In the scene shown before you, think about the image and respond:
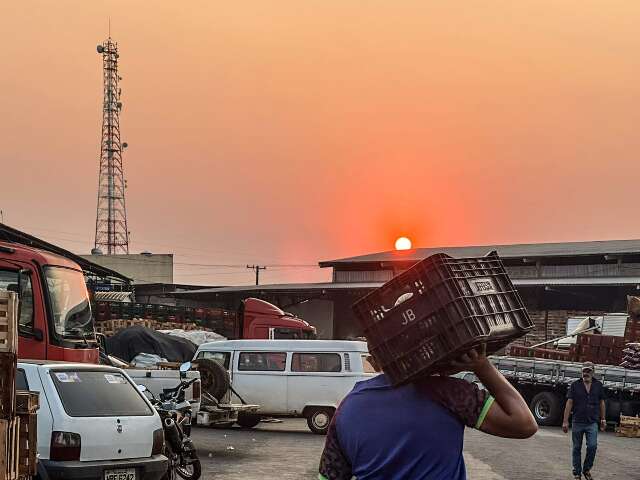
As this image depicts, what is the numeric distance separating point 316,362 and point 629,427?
8334 mm

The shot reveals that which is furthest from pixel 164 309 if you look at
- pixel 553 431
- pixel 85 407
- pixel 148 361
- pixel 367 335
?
pixel 367 335

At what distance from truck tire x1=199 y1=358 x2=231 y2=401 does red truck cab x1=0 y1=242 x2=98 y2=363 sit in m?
5.64

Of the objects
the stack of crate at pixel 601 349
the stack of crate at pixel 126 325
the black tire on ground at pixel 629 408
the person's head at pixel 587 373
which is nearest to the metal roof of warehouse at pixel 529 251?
the stack of crate at pixel 126 325

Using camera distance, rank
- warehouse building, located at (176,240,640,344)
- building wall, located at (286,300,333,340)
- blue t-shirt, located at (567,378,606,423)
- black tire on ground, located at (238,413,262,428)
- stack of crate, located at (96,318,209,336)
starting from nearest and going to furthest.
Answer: blue t-shirt, located at (567,378,606,423)
black tire on ground, located at (238,413,262,428)
stack of crate, located at (96,318,209,336)
warehouse building, located at (176,240,640,344)
building wall, located at (286,300,333,340)

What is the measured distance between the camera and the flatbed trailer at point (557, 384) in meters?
24.8

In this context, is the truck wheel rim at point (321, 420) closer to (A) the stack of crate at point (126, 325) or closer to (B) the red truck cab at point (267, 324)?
(B) the red truck cab at point (267, 324)

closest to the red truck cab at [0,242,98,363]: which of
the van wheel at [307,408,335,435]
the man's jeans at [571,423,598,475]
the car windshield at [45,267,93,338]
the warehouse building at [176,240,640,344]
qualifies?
the car windshield at [45,267,93,338]

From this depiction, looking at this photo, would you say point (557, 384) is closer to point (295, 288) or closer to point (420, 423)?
point (420, 423)

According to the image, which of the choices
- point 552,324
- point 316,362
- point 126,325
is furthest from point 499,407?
point 552,324

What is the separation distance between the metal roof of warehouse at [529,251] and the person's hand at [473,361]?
1812 inches

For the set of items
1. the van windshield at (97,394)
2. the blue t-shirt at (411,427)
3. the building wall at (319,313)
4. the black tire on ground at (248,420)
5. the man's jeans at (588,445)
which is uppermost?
the building wall at (319,313)

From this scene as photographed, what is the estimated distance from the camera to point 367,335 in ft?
12.9

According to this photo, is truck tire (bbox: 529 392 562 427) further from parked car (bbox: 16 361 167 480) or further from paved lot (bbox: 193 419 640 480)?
parked car (bbox: 16 361 167 480)

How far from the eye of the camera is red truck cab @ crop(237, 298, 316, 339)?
108 feet
